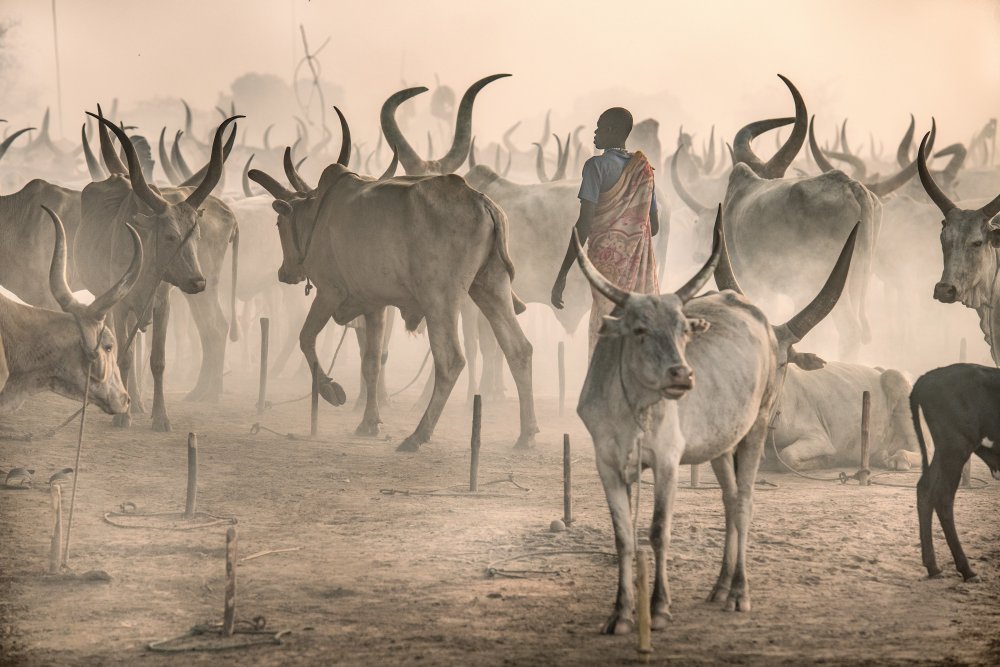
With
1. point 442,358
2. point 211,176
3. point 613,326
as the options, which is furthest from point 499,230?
point 613,326

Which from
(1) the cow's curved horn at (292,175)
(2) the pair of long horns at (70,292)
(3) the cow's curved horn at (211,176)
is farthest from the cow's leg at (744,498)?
(1) the cow's curved horn at (292,175)

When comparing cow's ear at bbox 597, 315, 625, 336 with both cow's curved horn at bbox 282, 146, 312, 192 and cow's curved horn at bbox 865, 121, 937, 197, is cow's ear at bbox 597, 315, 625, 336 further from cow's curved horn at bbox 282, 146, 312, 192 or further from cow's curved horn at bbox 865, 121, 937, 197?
cow's curved horn at bbox 865, 121, 937, 197

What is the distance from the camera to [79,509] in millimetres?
6559

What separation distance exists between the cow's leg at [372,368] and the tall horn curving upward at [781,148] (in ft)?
10.5

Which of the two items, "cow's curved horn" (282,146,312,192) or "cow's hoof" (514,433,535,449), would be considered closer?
"cow's hoof" (514,433,535,449)

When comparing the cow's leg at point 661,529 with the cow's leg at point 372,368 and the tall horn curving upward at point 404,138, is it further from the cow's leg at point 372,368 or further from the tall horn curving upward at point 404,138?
the tall horn curving upward at point 404,138

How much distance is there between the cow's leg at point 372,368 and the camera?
9398 millimetres

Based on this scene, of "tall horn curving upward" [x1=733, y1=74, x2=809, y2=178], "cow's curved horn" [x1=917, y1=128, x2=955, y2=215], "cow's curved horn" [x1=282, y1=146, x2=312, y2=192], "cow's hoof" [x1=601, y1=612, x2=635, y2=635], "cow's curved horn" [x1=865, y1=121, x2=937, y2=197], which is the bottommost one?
"cow's hoof" [x1=601, y1=612, x2=635, y2=635]

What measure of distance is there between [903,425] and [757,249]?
1.98 meters

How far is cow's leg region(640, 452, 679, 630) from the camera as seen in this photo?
4516 millimetres

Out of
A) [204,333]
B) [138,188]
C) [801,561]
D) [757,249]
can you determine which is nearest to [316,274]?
[138,188]

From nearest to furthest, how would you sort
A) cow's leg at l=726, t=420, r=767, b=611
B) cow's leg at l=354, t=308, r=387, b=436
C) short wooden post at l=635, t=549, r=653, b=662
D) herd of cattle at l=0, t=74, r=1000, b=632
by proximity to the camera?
1. short wooden post at l=635, t=549, r=653, b=662
2. herd of cattle at l=0, t=74, r=1000, b=632
3. cow's leg at l=726, t=420, r=767, b=611
4. cow's leg at l=354, t=308, r=387, b=436

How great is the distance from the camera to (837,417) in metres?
8.44

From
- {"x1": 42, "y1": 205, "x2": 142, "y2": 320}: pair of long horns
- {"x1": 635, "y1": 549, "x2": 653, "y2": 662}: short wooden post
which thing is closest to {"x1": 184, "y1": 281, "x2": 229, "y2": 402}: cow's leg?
{"x1": 42, "y1": 205, "x2": 142, "y2": 320}: pair of long horns
